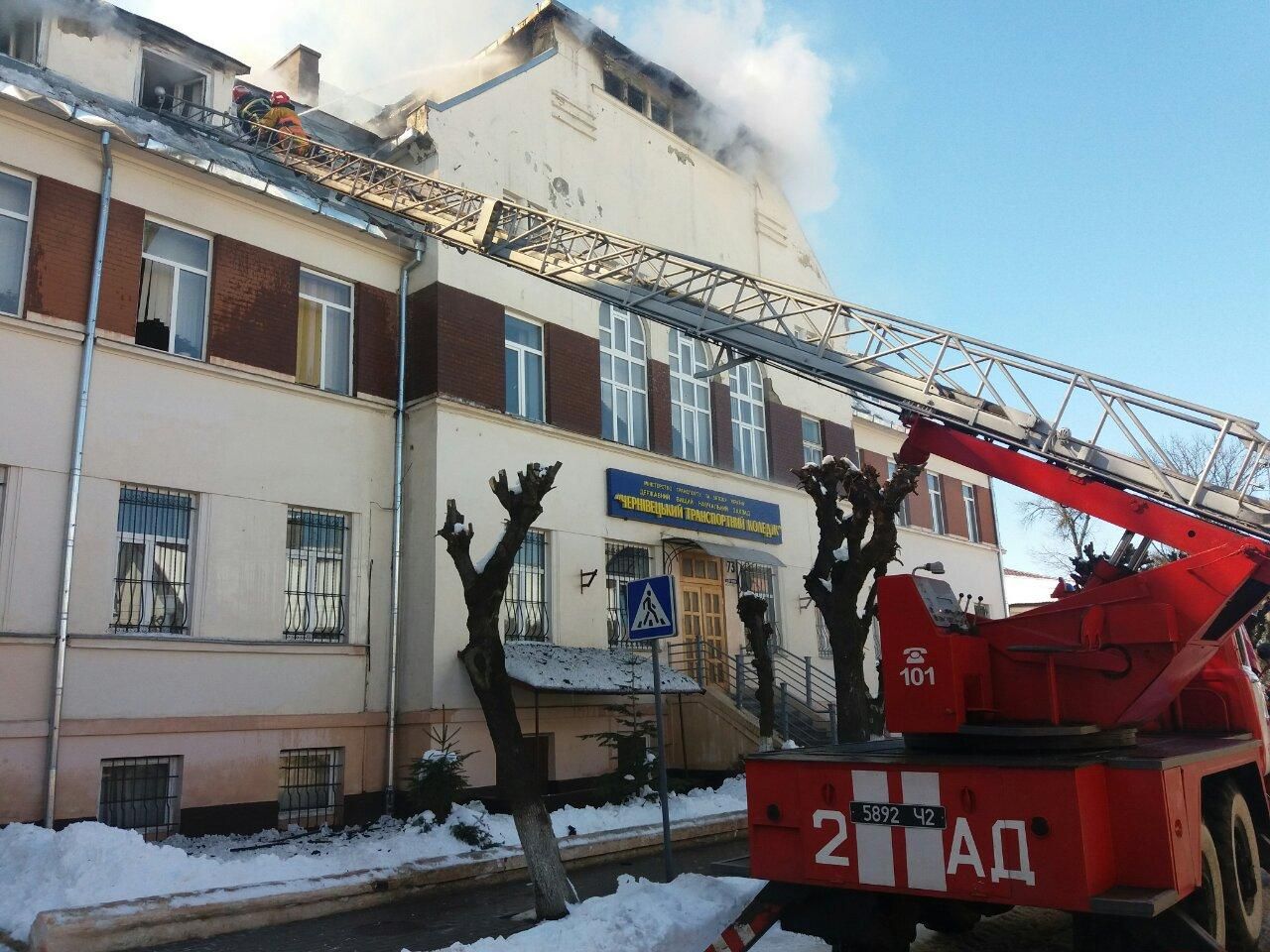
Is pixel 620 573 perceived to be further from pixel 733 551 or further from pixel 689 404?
pixel 689 404

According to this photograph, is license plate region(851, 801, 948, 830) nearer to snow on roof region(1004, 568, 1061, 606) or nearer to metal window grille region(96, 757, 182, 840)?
metal window grille region(96, 757, 182, 840)

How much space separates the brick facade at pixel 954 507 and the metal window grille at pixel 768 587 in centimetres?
1098

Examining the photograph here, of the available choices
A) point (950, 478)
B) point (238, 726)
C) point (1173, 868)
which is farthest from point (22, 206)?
point (950, 478)

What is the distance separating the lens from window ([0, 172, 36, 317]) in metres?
12.2

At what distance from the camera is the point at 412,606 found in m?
15.2

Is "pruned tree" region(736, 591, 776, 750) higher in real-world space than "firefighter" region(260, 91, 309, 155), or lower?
lower

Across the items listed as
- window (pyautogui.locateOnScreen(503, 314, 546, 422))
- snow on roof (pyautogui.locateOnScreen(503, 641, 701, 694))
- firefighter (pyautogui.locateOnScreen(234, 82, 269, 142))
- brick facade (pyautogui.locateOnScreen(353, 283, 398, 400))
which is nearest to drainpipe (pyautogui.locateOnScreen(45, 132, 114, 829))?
firefighter (pyautogui.locateOnScreen(234, 82, 269, 142))

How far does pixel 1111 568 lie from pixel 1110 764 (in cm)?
295

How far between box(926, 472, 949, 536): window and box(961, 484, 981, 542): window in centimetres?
147

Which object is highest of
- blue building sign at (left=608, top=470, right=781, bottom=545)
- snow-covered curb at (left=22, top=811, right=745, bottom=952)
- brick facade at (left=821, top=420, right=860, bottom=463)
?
brick facade at (left=821, top=420, right=860, bottom=463)

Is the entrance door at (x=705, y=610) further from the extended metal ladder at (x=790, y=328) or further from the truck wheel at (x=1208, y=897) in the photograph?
the truck wheel at (x=1208, y=897)

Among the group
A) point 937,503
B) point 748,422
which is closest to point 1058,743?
point 748,422

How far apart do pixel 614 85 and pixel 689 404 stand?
287 inches

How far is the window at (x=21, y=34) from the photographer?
45.7 ft
